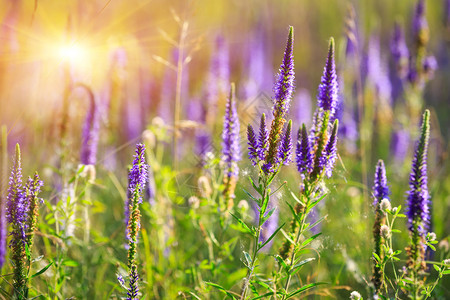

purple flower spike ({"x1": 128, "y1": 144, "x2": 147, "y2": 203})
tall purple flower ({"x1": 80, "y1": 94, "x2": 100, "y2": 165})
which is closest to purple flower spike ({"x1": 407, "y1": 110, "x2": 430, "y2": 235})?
purple flower spike ({"x1": 128, "y1": 144, "x2": 147, "y2": 203})

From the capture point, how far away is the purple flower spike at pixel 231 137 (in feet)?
6.82

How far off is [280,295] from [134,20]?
814 cm

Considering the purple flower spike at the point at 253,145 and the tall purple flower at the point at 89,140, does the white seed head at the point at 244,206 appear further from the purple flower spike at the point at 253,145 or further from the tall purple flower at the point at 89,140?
the tall purple flower at the point at 89,140

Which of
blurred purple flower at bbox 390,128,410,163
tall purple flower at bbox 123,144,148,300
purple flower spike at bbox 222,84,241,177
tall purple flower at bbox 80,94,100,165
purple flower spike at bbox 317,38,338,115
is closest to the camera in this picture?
tall purple flower at bbox 123,144,148,300

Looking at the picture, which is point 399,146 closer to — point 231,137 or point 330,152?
point 231,137

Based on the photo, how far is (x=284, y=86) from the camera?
161 cm

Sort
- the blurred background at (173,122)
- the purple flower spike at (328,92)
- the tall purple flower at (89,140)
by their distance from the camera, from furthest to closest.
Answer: the tall purple flower at (89,140), the blurred background at (173,122), the purple flower spike at (328,92)

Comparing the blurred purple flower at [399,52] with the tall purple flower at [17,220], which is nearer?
the tall purple flower at [17,220]

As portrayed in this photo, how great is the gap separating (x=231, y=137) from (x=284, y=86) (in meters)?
0.59

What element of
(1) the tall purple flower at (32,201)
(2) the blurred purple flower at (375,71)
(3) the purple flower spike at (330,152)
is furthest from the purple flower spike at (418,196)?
(2) the blurred purple flower at (375,71)

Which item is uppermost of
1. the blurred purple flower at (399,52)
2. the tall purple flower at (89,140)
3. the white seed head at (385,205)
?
the blurred purple flower at (399,52)

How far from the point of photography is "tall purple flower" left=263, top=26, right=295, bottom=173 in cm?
159

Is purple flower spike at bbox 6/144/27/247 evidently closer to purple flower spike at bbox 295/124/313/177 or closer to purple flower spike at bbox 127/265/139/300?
purple flower spike at bbox 127/265/139/300

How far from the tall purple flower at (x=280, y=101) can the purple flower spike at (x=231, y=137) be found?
1.55ft
